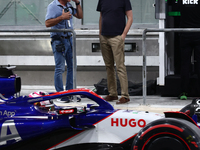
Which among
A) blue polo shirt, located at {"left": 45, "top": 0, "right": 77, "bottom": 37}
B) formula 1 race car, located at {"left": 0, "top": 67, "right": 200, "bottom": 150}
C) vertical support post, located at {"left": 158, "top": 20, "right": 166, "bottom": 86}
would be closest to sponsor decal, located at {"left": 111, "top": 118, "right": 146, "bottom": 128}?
formula 1 race car, located at {"left": 0, "top": 67, "right": 200, "bottom": 150}

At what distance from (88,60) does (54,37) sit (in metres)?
1.95

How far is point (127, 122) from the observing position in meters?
2.55

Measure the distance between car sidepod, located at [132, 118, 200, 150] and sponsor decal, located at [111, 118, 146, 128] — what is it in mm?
230

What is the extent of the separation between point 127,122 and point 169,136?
403mm

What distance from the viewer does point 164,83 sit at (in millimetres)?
5691

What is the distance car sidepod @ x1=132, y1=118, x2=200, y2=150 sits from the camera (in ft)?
7.20

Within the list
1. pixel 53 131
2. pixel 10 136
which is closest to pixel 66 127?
pixel 53 131

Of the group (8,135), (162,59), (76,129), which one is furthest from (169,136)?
(162,59)

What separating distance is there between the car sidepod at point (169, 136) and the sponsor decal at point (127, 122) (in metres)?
0.23

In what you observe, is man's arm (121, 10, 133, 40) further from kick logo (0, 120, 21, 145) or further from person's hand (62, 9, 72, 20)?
kick logo (0, 120, 21, 145)

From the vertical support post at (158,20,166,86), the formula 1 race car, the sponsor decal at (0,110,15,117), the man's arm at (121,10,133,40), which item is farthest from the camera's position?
the vertical support post at (158,20,166,86)

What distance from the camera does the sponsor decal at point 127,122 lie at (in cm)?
254

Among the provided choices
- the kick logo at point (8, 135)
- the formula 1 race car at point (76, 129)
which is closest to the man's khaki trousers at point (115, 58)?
the formula 1 race car at point (76, 129)

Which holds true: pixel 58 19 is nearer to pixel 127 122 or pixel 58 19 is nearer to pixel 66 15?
pixel 66 15
